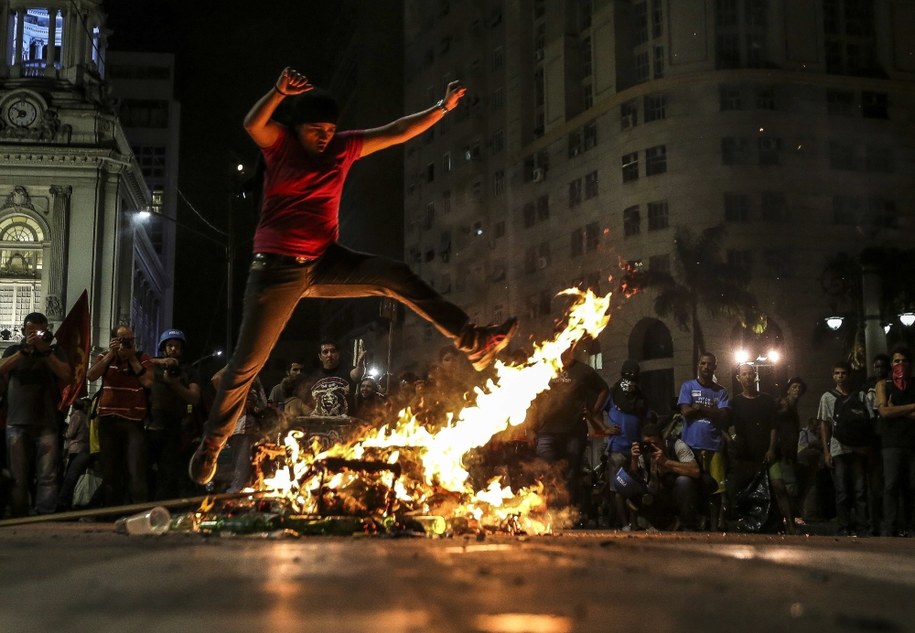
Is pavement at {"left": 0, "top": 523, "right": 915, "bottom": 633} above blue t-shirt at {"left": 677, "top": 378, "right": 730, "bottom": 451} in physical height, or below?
A: below

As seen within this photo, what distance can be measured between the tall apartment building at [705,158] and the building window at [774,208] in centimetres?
8

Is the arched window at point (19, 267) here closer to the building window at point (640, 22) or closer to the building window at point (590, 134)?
the building window at point (590, 134)

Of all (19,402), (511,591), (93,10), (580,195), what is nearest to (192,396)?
(19,402)

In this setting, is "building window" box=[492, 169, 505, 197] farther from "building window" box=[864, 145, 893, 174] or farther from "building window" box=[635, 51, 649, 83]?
"building window" box=[864, 145, 893, 174]

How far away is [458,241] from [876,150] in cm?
2814

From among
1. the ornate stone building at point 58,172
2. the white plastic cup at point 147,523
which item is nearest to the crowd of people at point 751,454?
the white plastic cup at point 147,523

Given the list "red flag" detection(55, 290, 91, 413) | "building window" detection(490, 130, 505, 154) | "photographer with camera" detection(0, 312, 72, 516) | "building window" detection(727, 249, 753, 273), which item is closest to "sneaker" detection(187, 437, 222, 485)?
"photographer with camera" detection(0, 312, 72, 516)

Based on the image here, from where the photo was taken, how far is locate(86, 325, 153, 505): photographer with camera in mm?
9414

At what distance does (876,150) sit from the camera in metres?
44.4

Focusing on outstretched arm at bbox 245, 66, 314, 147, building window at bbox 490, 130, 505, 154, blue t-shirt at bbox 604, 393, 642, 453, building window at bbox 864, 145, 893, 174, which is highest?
building window at bbox 490, 130, 505, 154

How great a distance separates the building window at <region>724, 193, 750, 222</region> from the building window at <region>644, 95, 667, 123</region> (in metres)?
5.23

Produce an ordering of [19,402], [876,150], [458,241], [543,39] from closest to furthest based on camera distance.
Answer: [19,402]
[876,150]
[543,39]
[458,241]

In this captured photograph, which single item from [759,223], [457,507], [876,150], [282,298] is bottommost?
[457,507]

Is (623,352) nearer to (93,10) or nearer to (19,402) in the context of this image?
Answer: (93,10)
